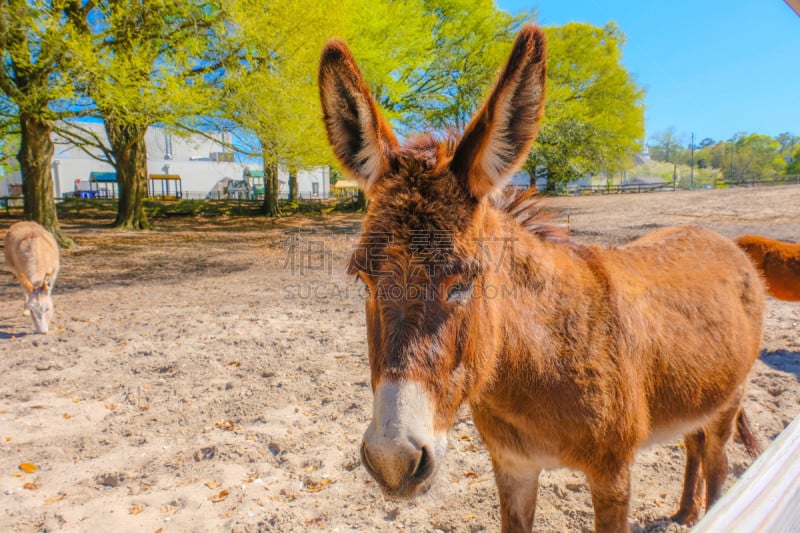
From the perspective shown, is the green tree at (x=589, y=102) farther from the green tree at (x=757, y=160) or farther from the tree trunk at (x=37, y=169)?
the green tree at (x=757, y=160)

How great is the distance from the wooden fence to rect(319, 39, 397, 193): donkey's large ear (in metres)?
1.60

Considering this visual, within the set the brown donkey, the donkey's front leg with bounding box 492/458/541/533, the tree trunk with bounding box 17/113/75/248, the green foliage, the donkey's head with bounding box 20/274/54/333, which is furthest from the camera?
the green foliage

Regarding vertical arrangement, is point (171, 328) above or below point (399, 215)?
below

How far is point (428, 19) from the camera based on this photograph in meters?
23.7

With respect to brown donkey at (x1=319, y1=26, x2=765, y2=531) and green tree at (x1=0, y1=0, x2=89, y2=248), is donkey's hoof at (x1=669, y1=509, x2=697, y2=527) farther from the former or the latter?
green tree at (x1=0, y1=0, x2=89, y2=248)

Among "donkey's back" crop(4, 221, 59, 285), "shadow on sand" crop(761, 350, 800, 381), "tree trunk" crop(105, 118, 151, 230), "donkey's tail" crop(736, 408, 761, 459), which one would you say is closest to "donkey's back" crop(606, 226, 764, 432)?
"donkey's tail" crop(736, 408, 761, 459)

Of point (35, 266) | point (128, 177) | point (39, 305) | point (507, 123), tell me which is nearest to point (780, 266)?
point (507, 123)

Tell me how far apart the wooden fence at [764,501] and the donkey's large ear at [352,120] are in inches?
63.0

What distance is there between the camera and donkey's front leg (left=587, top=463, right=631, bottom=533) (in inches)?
82.3

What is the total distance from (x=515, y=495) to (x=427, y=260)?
66.2 inches

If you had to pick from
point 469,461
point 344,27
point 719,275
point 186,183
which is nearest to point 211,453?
point 469,461

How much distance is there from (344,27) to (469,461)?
15307mm

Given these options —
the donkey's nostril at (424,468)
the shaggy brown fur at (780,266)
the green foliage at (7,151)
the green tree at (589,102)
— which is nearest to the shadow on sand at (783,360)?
the shaggy brown fur at (780,266)

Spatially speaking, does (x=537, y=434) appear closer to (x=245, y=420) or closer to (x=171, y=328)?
(x=245, y=420)
